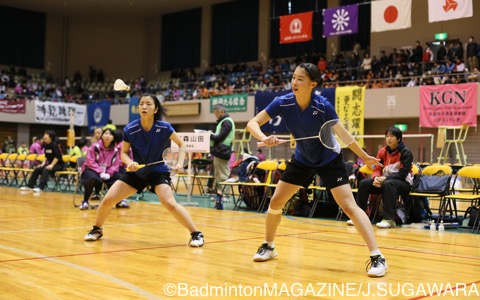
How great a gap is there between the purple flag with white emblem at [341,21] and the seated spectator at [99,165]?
14.1 m

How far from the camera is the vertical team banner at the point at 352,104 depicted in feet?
69.1

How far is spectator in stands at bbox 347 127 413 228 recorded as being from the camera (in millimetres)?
8234

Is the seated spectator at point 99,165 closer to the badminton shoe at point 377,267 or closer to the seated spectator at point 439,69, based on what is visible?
the badminton shoe at point 377,267

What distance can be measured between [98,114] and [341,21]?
51.2 feet

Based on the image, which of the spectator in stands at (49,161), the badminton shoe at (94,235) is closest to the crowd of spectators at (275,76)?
the spectator in stands at (49,161)

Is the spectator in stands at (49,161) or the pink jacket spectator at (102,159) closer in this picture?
the pink jacket spectator at (102,159)

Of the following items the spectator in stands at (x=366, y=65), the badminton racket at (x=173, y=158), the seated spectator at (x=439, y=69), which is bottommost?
the badminton racket at (x=173, y=158)

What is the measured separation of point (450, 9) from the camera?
58.1 ft

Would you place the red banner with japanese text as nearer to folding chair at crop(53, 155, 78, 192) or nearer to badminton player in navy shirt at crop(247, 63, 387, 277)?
folding chair at crop(53, 155, 78, 192)

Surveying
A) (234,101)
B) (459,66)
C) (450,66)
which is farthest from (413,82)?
(234,101)

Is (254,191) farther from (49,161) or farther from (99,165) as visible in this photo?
(49,161)

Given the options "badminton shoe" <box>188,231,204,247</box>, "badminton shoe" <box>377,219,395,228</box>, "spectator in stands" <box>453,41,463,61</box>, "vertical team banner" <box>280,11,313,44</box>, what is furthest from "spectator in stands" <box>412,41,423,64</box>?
"badminton shoe" <box>188,231,204,247</box>

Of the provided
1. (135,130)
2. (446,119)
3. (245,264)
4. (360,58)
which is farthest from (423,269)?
(360,58)

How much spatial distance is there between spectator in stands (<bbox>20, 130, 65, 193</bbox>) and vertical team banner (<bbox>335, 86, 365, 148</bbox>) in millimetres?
10859
